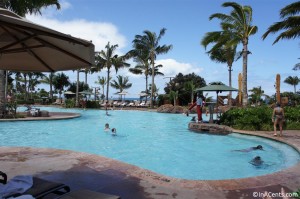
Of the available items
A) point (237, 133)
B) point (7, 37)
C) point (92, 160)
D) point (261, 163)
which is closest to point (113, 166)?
point (92, 160)

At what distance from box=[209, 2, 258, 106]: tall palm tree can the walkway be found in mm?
13659

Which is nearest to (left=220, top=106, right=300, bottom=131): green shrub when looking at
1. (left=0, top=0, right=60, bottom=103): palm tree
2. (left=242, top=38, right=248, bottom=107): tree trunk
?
(left=242, top=38, right=248, bottom=107): tree trunk

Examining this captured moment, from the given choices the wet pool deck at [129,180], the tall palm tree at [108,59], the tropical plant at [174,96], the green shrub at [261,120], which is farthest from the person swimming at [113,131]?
the tall palm tree at [108,59]

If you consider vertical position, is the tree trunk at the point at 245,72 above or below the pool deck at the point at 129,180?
above

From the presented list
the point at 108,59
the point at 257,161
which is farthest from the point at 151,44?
the point at 257,161

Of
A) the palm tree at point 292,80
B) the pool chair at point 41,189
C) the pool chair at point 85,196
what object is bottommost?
the pool chair at point 85,196

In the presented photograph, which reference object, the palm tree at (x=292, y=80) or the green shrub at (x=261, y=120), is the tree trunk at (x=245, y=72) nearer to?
the green shrub at (x=261, y=120)

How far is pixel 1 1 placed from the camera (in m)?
16.4

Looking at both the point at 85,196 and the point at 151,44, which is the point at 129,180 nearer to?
the point at 85,196

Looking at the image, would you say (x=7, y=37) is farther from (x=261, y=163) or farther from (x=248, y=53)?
(x=248, y=53)

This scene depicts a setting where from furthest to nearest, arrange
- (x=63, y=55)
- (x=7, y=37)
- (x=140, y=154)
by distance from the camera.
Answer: (x=140, y=154)
(x=63, y=55)
(x=7, y=37)

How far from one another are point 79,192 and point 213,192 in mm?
2281

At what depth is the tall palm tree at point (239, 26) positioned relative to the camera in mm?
18734

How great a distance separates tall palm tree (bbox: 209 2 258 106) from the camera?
18734 mm
